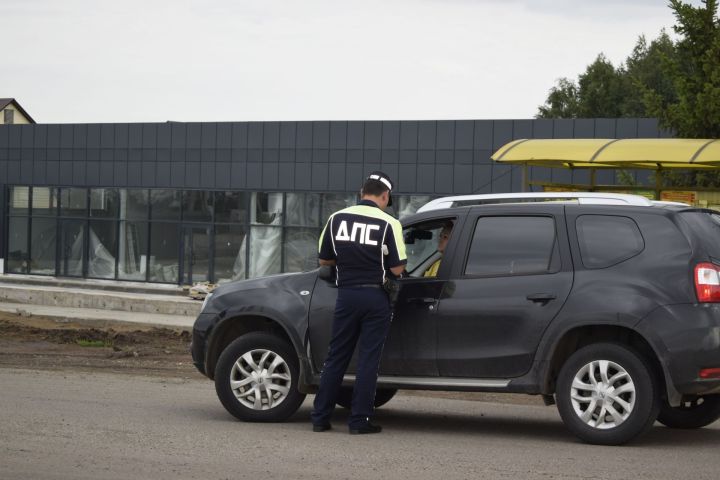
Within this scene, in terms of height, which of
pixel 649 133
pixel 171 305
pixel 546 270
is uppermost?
pixel 649 133

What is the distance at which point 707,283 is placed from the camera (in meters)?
8.39

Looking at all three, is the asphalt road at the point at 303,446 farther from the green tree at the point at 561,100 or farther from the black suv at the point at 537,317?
the green tree at the point at 561,100

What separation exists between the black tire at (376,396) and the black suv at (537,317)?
0.90m

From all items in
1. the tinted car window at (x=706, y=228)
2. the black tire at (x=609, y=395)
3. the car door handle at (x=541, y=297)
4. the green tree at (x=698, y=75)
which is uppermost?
the green tree at (x=698, y=75)

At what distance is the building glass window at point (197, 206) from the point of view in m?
39.1

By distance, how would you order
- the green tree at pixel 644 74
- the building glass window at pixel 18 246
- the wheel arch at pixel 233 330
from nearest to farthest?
the wheel arch at pixel 233 330 < the building glass window at pixel 18 246 < the green tree at pixel 644 74

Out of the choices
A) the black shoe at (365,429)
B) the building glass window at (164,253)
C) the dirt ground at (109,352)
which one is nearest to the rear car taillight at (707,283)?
the black shoe at (365,429)

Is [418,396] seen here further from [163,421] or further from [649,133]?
[649,133]

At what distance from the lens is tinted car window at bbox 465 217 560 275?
29.6 ft

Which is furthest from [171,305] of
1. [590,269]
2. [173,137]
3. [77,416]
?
[590,269]

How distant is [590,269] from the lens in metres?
8.80

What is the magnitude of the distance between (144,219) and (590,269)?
109ft

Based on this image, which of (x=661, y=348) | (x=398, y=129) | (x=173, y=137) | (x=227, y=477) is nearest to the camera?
(x=227, y=477)

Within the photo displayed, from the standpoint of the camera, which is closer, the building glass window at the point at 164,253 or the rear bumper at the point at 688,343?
the rear bumper at the point at 688,343
